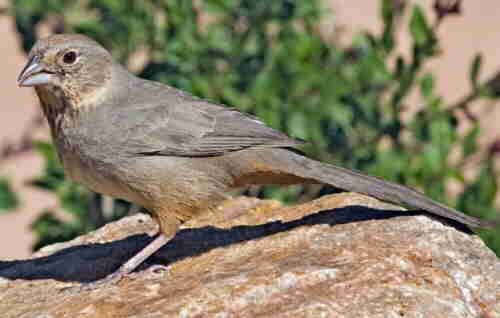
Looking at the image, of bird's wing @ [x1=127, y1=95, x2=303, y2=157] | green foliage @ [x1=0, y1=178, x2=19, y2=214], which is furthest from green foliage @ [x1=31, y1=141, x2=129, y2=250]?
bird's wing @ [x1=127, y1=95, x2=303, y2=157]

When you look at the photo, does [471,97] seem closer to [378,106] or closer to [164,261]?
[378,106]

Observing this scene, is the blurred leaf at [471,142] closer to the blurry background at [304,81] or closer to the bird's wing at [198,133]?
the blurry background at [304,81]

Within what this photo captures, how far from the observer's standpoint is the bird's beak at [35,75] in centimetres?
518

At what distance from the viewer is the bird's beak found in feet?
17.0

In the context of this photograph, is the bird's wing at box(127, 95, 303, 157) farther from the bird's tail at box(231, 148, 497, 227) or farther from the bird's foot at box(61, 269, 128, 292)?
the bird's foot at box(61, 269, 128, 292)

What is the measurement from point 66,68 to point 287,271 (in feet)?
5.77

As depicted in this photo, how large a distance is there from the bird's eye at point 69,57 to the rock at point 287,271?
1171mm

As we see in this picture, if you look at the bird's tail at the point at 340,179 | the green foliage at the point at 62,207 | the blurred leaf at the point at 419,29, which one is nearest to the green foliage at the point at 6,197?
the green foliage at the point at 62,207

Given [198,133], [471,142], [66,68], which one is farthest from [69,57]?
[471,142]

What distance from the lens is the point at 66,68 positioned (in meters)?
5.34

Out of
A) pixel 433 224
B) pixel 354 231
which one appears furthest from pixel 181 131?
pixel 433 224

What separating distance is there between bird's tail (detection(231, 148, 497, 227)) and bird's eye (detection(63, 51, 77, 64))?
3.70 ft

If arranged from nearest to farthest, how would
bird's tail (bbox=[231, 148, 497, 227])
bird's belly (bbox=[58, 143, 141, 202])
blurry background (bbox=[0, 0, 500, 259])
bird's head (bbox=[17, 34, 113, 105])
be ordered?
bird's tail (bbox=[231, 148, 497, 227]) < bird's belly (bbox=[58, 143, 141, 202]) < bird's head (bbox=[17, 34, 113, 105]) < blurry background (bbox=[0, 0, 500, 259])

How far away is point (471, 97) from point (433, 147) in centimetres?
40
